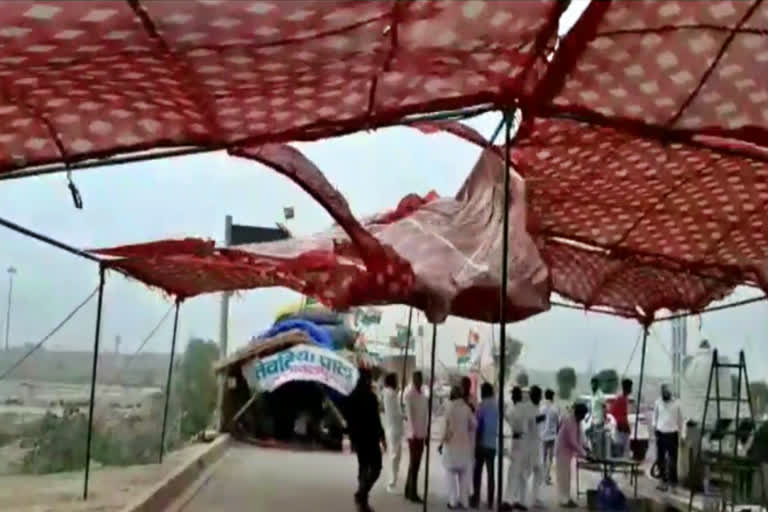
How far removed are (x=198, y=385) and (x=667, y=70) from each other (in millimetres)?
22959

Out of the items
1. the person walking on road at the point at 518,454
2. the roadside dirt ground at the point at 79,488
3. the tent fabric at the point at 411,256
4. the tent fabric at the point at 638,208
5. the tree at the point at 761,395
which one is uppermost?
the tent fabric at the point at 638,208

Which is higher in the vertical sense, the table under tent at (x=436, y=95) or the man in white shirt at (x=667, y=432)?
the table under tent at (x=436, y=95)

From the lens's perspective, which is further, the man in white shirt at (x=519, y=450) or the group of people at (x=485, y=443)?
the man in white shirt at (x=519, y=450)

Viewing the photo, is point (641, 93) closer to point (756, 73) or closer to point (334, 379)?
point (756, 73)

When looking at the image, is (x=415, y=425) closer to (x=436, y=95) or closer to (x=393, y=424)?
Result: (x=393, y=424)

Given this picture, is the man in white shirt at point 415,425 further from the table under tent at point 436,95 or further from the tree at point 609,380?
the tree at point 609,380

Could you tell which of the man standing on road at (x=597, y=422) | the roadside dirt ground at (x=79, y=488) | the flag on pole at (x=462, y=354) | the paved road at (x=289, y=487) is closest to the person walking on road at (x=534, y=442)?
the paved road at (x=289, y=487)

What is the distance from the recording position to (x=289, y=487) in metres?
16.8

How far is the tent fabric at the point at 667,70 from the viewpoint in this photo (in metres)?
5.30

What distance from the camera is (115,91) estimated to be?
602cm

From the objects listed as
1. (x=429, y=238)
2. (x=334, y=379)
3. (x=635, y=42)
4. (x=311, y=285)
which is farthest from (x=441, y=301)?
(x=334, y=379)

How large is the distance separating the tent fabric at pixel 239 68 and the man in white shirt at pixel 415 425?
8.63m

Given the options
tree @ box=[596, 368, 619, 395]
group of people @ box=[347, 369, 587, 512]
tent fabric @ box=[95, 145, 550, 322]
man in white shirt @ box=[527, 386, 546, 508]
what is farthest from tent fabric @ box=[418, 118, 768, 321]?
tree @ box=[596, 368, 619, 395]

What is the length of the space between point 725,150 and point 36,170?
4.41 m
